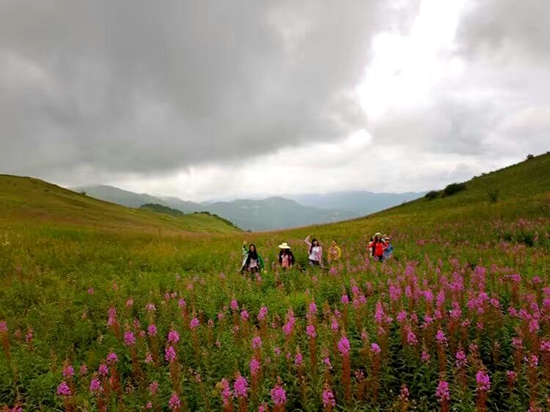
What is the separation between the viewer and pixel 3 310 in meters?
10.0

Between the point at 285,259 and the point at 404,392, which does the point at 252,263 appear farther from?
the point at 404,392

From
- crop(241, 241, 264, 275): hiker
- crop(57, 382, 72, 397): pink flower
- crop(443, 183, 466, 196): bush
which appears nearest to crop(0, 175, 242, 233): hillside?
crop(241, 241, 264, 275): hiker

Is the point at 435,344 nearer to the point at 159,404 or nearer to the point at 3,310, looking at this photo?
the point at 159,404

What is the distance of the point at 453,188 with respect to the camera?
50.0m

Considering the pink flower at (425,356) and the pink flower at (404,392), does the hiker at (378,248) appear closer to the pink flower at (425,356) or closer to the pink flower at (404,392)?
the pink flower at (425,356)

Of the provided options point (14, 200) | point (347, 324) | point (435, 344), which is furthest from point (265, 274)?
point (14, 200)

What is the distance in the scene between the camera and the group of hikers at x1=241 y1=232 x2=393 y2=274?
1451cm

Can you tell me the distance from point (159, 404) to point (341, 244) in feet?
60.1

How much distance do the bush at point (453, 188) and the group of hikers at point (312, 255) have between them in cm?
3807

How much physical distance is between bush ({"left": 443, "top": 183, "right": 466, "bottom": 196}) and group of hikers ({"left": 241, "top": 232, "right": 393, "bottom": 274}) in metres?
38.1

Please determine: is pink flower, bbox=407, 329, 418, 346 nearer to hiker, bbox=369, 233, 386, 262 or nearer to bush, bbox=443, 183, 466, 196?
hiker, bbox=369, 233, 386, 262

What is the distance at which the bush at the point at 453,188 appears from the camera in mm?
49203

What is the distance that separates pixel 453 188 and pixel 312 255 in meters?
42.2

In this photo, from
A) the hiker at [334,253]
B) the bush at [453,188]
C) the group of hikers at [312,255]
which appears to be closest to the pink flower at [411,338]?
the group of hikers at [312,255]
